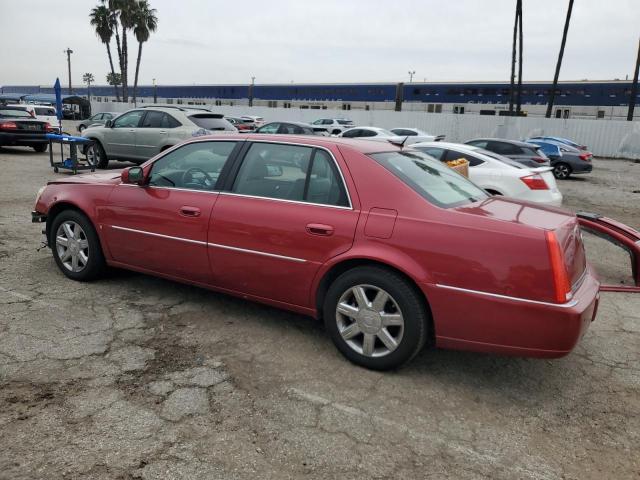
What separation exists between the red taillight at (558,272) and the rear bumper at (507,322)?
51 mm

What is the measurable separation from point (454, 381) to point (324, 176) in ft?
5.48

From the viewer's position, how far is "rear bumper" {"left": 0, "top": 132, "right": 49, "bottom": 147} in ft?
53.6

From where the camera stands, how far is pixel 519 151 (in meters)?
13.8

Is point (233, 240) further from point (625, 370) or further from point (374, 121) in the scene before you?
point (374, 121)

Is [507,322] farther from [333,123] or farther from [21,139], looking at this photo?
[333,123]

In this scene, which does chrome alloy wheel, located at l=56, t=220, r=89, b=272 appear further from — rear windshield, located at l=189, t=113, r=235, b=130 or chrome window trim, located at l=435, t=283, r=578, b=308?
rear windshield, located at l=189, t=113, r=235, b=130

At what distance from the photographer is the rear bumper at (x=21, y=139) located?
16.3 m

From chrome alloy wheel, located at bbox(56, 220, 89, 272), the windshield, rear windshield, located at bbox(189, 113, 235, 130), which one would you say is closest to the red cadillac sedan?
chrome alloy wheel, located at bbox(56, 220, 89, 272)

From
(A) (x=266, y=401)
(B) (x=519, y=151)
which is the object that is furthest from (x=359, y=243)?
(B) (x=519, y=151)

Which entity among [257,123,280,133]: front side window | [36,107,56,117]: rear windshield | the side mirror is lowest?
the side mirror

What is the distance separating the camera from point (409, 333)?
3242 millimetres

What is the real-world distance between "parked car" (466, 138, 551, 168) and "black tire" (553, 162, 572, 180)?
14.4 feet

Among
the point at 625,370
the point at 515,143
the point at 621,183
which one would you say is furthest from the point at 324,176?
the point at 621,183

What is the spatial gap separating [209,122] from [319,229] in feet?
30.2
